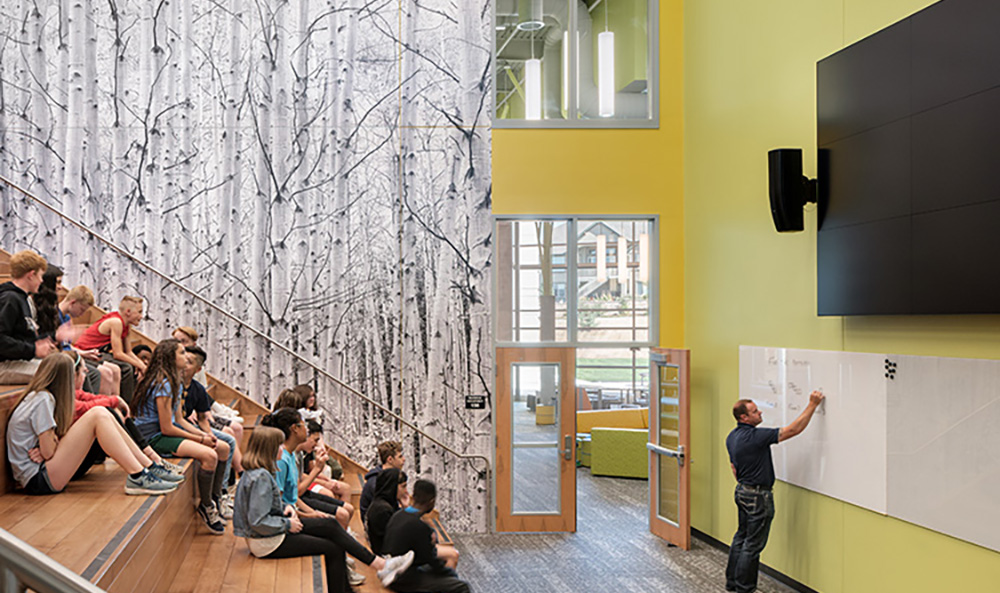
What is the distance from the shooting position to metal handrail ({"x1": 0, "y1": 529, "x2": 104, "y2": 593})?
1.60 metres

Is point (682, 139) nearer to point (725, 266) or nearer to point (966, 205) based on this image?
point (725, 266)

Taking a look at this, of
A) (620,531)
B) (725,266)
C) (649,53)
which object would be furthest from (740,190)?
(620,531)

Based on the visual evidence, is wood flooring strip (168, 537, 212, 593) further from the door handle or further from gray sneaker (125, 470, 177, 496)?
the door handle

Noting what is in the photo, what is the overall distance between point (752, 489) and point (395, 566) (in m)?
3.11

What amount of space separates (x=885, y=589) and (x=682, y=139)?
5.38m

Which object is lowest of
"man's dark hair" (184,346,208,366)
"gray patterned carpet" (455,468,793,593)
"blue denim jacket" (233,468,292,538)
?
"gray patterned carpet" (455,468,793,593)

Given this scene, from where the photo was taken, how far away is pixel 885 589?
19.7 feet

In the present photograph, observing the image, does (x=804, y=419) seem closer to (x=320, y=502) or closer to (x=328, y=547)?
(x=328, y=547)

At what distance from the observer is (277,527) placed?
210 inches

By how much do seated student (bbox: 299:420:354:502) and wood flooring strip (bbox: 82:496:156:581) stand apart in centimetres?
224

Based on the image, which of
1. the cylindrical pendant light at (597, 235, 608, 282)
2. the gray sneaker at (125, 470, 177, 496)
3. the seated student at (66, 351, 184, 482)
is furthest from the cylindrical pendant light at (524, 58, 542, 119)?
the gray sneaker at (125, 470, 177, 496)

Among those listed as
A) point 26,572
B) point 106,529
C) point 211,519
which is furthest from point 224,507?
point 26,572

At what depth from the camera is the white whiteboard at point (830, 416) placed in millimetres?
6156

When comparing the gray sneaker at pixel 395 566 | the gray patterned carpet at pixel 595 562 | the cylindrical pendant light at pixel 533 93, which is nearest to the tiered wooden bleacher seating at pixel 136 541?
the gray sneaker at pixel 395 566
